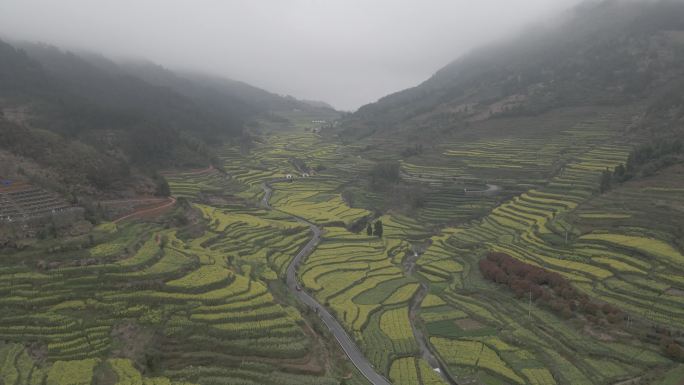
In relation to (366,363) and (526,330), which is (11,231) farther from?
(526,330)

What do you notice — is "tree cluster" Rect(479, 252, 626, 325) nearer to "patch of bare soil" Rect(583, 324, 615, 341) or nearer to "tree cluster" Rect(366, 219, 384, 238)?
"patch of bare soil" Rect(583, 324, 615, 341)

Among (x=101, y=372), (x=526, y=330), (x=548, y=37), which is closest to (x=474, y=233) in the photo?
(x=526, y=330)

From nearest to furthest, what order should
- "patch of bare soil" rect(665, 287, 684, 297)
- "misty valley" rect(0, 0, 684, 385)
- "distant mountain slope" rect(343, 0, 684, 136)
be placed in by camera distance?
"misty valley" rect(0, 0, 684, 385)
"patch of bare soil" rect(665, 287, 684, 297)
"distant mountain slope" rect(343, 0, 684, 136)

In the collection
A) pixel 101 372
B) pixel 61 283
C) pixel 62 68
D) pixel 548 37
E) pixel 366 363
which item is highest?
pixel 548 37

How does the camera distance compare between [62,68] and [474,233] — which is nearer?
[474,233]

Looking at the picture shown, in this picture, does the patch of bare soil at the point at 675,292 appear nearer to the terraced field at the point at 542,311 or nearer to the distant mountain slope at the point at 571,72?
the terraced field at the point at 542,311

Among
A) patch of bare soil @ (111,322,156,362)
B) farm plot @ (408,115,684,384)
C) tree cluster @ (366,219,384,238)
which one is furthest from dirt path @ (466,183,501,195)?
patch of bare soil @ (111,322,156,362)
